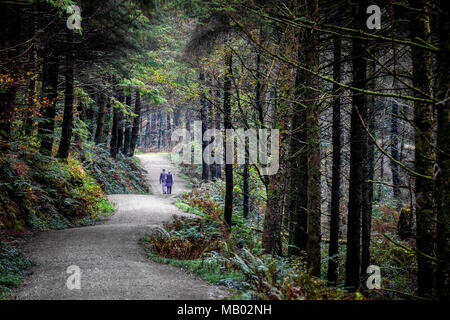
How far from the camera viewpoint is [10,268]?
582 cm

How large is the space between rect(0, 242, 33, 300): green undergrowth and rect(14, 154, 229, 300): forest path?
0.16 meters

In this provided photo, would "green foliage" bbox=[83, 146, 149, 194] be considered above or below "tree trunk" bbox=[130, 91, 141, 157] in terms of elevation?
below

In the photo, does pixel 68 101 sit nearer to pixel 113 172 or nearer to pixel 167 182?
pixel 113 172

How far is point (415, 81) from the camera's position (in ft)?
13.0

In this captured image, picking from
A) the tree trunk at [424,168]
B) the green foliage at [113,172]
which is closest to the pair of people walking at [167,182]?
the green foliage at [113,172]

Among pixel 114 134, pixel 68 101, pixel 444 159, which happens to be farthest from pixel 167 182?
pixel 444 159

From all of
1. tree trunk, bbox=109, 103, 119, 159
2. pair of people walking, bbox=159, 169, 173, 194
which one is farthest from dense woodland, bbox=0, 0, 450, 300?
pair of people walking, bbox=159, 169, 173, 194

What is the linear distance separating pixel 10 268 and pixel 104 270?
1854mm

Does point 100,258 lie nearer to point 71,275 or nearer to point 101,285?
point 71,275

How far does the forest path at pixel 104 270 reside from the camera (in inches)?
192

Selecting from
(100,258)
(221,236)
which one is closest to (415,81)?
(100,258)

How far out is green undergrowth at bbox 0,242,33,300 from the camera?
504cm

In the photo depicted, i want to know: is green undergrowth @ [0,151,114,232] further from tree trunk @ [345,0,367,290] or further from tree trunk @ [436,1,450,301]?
tree trunk @ [436,1,450,301]
